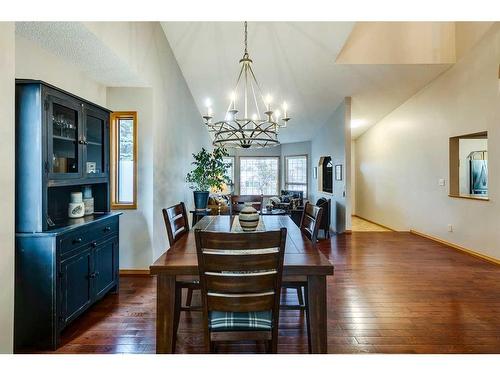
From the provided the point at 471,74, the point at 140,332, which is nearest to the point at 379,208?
the point at 471,74

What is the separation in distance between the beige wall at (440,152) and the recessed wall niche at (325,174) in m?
1.35

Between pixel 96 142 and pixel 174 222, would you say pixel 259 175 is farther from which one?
pixel 174 222

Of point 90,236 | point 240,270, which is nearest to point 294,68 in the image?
point 90,236

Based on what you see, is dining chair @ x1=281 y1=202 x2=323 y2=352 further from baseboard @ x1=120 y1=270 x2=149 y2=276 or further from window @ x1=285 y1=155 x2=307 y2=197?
window @ x1=285 y1=155 x2=307 y2=197

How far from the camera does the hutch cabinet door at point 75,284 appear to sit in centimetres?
214

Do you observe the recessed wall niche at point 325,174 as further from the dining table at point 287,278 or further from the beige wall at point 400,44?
the dining table at point 287,278

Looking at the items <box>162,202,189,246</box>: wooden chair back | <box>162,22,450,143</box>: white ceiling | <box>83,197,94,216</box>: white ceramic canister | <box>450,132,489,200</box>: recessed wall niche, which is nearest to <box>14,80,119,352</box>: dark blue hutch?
<box>83,197,94,216</box>: white ceramic canister

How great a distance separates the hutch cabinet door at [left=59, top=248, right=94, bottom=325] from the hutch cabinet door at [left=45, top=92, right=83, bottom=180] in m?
0.67

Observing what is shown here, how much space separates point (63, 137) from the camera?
234 centimetres

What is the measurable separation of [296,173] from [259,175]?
136 cm

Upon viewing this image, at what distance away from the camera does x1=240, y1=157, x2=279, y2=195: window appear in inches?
419

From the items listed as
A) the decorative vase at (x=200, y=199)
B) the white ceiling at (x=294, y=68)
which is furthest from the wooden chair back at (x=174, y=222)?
the white ceiling at (x=294, y=68)
